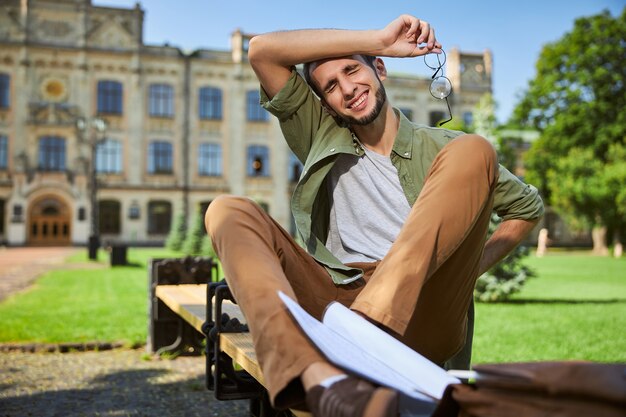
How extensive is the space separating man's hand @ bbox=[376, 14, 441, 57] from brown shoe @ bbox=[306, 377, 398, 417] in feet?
3.99

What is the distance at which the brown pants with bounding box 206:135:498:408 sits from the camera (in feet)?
4.40

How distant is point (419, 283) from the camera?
1.45m

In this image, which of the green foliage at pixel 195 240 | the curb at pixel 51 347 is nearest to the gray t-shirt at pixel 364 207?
the curb at pixel 51 347

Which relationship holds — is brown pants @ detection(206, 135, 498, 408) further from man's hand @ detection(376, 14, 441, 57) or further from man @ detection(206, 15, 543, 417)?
man's hand @ detection(376, 14, 441, 57)

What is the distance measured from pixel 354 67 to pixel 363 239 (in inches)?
23.7

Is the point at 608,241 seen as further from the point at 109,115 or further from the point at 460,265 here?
the point at 460,265

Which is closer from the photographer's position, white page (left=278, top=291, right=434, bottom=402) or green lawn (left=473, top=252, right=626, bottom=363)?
white page (left=278, top=291, right=434, bottom=402)

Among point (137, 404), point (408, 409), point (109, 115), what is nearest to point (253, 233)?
point (408, 409)

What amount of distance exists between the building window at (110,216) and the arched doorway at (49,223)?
1572mm

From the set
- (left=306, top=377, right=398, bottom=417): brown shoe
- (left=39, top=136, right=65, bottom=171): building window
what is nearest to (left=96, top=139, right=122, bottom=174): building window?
(left=39, top=136, right=65, bottom=171): building window

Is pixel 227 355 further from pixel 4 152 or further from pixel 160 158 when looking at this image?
pixel 4 152

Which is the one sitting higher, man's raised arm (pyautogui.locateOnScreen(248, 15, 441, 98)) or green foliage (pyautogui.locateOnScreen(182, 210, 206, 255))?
man's raised arm (pyautogui.locateOnScreen(248, 15, 441, 98))

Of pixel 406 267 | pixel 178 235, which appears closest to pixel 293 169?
pixel 178 235

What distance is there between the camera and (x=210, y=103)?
112ft
